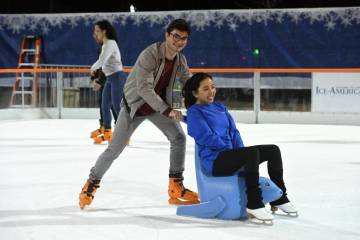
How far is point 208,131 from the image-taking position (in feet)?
9.58

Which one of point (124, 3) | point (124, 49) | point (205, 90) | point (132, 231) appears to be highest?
point (124, 3)

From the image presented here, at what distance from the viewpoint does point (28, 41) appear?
10.9 meters

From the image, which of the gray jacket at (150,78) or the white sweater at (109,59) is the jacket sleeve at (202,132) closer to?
the gray jacket at (150,78)

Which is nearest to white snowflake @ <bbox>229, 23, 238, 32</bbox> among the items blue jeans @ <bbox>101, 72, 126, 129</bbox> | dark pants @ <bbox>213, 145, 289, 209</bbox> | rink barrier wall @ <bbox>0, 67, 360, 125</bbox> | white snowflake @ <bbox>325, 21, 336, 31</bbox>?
rink barrier wall @ <bbox>0, 67, 360, 125</bbox>

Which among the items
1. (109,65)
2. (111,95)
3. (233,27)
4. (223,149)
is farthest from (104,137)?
(233,27)

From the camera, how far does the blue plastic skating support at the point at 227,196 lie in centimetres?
287

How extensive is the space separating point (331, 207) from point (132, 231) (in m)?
1.12

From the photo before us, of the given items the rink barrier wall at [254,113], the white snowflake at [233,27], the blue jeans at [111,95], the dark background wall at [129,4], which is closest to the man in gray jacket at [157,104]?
the blue jeans at [111,95]

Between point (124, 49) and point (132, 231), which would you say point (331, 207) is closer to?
point (132, 231)

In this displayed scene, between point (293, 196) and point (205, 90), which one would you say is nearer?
point (205, 90)

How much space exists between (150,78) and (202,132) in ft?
1.27

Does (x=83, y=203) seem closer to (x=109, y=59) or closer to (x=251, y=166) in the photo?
(x=251, y=166)

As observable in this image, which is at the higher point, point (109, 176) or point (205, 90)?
point (205, 90)

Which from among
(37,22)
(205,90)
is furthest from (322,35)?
(205,90)
